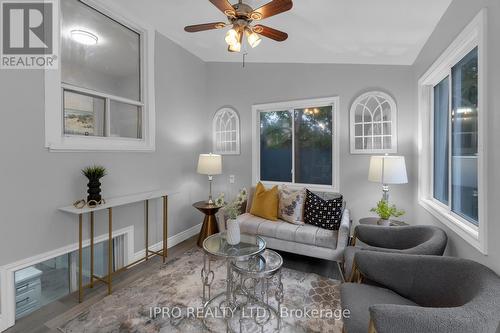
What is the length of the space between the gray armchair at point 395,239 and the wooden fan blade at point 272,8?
196 centimetres

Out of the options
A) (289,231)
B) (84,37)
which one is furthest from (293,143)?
(84,37)

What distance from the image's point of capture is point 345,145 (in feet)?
11.4

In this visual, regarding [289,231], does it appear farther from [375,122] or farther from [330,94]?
[330,94]

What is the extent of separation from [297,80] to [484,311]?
3350 millimetres

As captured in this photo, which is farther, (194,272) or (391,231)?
(194,272)

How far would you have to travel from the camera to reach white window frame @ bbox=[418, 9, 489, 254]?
1.53 m

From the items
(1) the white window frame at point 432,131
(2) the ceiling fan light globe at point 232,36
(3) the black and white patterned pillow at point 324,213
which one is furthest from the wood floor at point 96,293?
(2) the ceiling fan light globe at point 232,36

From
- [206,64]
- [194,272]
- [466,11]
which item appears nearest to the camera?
[466,11]

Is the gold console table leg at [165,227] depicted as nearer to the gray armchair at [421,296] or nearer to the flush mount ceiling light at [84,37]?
the flush mount ceiling light at [84,37]

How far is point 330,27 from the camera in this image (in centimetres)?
264

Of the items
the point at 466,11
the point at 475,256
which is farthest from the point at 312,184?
the point at 466,11

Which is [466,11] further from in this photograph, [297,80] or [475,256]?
[297,80]

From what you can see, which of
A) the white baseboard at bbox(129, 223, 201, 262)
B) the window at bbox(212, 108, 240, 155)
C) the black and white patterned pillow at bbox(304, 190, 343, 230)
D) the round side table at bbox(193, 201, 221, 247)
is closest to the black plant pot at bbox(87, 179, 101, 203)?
the white baseboard at bbox(129, 223, 201, 262)

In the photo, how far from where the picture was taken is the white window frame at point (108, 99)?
2.23 metres
